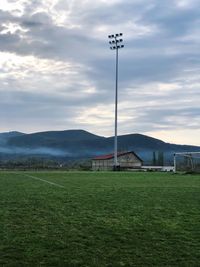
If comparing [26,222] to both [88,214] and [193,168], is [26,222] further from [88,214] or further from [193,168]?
[193,168]

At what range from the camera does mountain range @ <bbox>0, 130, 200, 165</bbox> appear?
154m

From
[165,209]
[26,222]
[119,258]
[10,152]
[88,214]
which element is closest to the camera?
[119,258]

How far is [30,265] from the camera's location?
621cm

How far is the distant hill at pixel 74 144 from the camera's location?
157 m

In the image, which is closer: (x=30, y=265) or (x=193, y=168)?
(x=30, y=265)

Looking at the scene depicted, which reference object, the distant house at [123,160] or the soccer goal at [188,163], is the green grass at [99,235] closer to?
the soccer goal at [188,163]

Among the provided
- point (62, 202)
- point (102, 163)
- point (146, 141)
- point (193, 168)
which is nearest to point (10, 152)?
point (146, 141)

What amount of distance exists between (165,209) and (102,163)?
70.1 metres

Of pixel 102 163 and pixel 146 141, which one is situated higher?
pixel 146 141

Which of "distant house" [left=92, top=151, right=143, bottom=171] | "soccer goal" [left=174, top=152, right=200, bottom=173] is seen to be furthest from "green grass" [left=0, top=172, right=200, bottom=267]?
"distant house" [left=92, top=151, right=143, bottom=171]

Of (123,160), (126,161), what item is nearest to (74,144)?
(123,160)

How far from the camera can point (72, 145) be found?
178375 millimetres

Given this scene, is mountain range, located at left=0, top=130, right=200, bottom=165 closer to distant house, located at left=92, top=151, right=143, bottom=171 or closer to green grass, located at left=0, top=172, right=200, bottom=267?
distant house, located at left=92, top=151, right=143, bottom=171

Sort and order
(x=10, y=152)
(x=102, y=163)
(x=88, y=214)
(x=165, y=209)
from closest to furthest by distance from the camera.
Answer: (x=88, y=214) < (x=165, y=209) < (x=102, y=163) < (x=10, y=152)
